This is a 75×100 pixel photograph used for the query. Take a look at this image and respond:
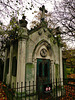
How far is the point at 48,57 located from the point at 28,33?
7.17ft

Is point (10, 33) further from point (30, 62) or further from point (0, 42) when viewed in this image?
point (0, 42)

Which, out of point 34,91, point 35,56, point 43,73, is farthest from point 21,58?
point 34,91

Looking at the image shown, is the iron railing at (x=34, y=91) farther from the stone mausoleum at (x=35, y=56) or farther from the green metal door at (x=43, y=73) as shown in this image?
the stone mausoleum at (x=35, y=56)

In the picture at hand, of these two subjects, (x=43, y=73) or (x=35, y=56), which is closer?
(x=35, y=56)

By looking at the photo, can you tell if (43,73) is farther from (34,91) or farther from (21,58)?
(21,58)

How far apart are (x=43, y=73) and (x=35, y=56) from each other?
1257mm

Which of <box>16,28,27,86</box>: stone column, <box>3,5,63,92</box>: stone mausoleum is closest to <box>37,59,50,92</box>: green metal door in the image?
<box>3,5,63,92</box>: stone mausoleum

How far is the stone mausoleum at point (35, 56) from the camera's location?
4703 millimetres

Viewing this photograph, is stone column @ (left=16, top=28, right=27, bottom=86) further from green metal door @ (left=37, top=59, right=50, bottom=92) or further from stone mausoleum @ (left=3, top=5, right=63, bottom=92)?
green metal door @ (left=37, top=59, right=50, bottom=92)

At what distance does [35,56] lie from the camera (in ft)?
17.3

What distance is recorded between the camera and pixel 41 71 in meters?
5.50

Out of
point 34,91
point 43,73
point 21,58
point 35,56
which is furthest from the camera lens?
point 43,73

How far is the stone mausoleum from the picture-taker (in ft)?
15.4

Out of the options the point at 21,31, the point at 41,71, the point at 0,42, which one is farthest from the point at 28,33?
the point at 0,42
